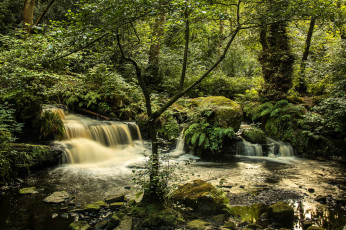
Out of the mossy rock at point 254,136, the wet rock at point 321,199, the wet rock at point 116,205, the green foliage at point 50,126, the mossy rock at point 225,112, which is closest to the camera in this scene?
the wet rock at point 116,205

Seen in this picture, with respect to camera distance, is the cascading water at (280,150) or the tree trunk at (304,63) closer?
the cascading water at (280,150)

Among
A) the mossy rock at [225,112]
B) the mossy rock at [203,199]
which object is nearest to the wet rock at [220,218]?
the mossy rock at [203,199]

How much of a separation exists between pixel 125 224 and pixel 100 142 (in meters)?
7.36

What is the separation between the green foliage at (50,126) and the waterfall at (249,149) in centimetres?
856

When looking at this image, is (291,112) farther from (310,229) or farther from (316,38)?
(310,229)

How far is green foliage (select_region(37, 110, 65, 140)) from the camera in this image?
32.5 feet

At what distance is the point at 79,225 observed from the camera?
14.8ft

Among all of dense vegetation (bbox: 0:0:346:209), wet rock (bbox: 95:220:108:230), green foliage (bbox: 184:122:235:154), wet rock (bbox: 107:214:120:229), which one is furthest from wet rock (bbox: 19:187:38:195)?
green foliage (bbox: 184:122:235:154)

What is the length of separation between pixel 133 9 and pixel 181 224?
4.03m

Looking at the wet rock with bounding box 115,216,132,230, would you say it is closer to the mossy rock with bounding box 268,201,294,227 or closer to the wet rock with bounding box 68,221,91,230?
the wet rock with bounding box 68,221,91,230

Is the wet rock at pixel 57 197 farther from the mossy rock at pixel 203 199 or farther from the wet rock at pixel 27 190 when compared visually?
the mossy rock at pixel 203 199

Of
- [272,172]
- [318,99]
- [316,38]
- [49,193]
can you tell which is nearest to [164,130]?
[272,172]

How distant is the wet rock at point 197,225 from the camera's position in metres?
4.42

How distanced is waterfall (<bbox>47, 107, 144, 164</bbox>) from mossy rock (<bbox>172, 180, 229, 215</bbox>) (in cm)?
539
